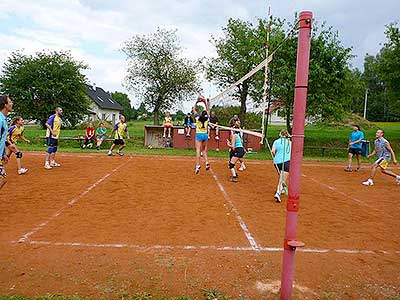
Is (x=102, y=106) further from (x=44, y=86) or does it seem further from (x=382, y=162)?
(x=382, y=162)

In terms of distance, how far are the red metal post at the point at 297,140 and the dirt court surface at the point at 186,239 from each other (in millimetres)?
335

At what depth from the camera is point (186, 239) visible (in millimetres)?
5043

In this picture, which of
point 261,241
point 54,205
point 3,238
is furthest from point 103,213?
point 261,241

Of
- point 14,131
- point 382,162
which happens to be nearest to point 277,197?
point 382,162

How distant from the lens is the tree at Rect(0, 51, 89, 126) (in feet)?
111

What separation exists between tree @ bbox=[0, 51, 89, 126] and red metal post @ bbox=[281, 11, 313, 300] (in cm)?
3471

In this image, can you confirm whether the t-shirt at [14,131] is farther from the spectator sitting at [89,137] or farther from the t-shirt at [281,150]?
the spectator sitting at [89,137]

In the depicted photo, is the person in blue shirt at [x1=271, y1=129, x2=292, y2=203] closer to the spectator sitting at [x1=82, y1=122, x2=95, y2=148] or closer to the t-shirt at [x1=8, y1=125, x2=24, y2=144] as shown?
the t-shirt at [x1=8, y1=125, x2=24, y2=144]

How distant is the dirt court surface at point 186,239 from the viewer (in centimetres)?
370

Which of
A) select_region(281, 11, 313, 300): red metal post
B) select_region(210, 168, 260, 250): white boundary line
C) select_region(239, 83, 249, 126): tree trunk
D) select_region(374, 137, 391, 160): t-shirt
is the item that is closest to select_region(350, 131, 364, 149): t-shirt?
select_region(374, 137, 391, 160): t-shirt

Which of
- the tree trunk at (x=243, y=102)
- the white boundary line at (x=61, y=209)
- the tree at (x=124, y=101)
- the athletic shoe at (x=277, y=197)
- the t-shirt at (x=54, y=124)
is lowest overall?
the white boundary line at (x=61, y=209)

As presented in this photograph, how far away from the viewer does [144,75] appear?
101 ft

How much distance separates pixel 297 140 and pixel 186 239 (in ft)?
8.06

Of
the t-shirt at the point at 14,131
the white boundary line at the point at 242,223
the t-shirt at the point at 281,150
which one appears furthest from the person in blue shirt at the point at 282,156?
the t-shirt at the point at 14,131
